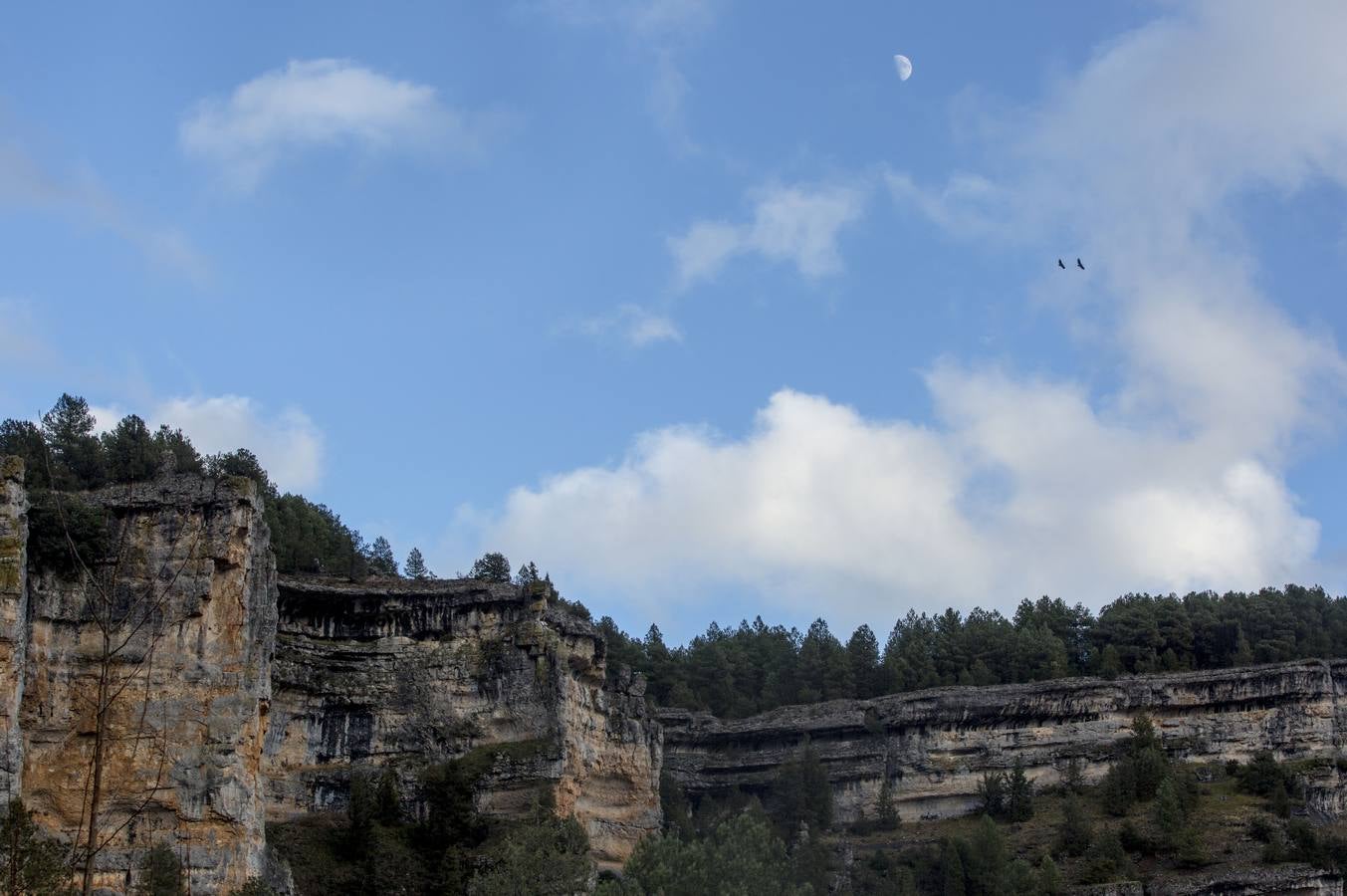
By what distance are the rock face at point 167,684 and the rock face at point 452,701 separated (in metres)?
10.4

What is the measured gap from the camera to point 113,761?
48.9 meters

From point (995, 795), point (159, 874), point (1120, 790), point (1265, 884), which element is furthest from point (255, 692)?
point (1120, 790)

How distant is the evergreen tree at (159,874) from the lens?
4253cm

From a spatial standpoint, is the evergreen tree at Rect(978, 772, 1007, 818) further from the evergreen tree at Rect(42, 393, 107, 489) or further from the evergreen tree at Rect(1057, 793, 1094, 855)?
the evergreen tree at Rect(42, 393, 107, 489)

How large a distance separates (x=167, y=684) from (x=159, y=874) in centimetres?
700

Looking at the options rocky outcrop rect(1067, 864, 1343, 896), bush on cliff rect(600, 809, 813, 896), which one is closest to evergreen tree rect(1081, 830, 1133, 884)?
rocky outcrop rect(1067, 864, 1343, 896)

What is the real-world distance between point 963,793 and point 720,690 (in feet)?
54.3

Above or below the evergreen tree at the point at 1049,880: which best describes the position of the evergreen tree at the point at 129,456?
above

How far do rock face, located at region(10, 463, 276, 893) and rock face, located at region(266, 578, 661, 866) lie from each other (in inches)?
410

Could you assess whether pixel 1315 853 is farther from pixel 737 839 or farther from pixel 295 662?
pixel 295 662

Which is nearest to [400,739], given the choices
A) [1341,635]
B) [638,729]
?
[638,729]

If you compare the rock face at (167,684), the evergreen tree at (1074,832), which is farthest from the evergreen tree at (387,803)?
the evergreen tree at (1074,832)

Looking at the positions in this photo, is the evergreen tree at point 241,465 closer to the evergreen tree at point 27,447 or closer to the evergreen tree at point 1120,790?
the evergreen tree at point 27,447

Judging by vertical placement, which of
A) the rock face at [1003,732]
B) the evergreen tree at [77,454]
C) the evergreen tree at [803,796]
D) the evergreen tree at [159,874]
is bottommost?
the evergreen tree at [159,874]
